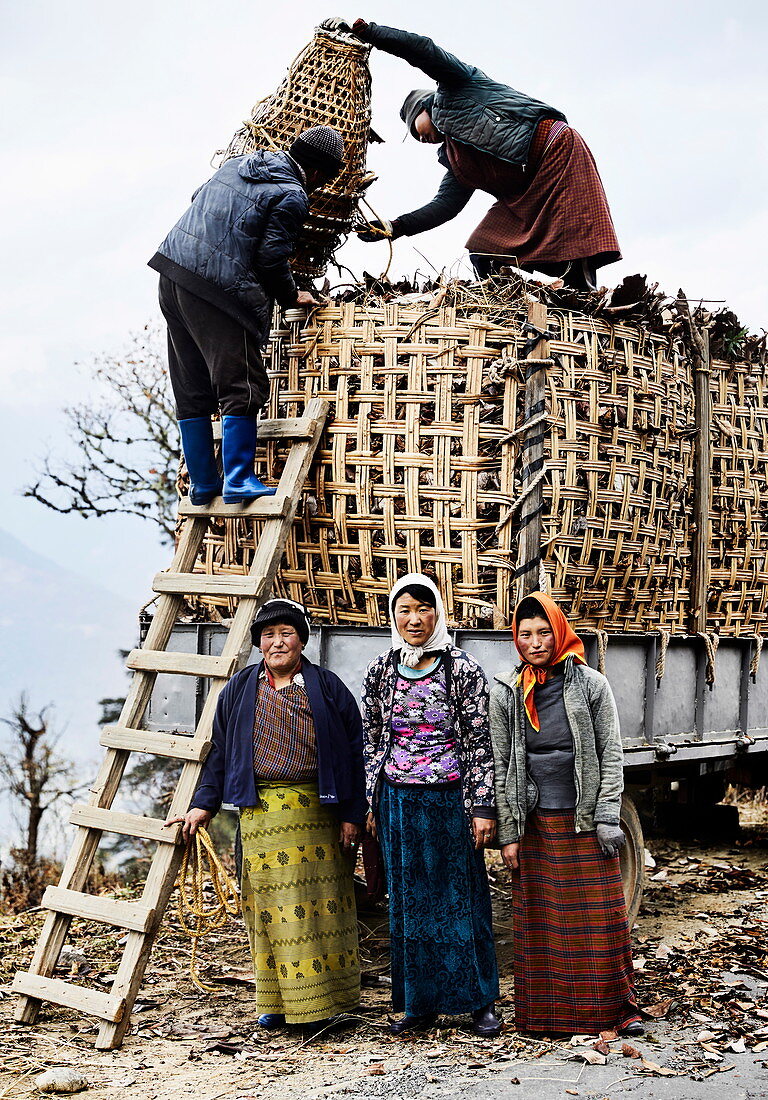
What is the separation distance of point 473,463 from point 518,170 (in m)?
2.07

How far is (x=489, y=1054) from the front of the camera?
13.2 feet

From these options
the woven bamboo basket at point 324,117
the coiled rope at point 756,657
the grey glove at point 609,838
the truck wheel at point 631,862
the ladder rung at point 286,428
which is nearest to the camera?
the grey glove at point 609,838

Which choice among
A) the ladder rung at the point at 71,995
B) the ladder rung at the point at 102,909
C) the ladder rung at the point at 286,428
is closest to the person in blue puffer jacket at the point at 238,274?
the ladder rung at the point at 286,428

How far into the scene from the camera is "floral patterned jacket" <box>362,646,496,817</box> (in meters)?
4.13

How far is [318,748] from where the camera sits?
167 inches

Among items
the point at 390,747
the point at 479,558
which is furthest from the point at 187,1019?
the point at 479,558

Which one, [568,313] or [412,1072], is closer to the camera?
[412,1072]

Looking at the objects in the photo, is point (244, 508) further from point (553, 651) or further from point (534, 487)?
point (553, 651)

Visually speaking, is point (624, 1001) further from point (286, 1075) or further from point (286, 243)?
point (286, 243)

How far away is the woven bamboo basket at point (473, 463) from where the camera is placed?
4.68 metres

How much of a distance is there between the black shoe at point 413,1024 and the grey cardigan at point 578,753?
2.45 ft

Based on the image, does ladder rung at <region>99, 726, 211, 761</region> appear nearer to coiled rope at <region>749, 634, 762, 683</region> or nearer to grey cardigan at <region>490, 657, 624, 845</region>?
grey cardigan at <region>490, 657, 624, 845</region>

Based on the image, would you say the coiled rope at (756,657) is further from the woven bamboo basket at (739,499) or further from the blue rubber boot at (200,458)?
the blue rubber boot at (200,458)

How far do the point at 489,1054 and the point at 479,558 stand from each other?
1.93 metres
